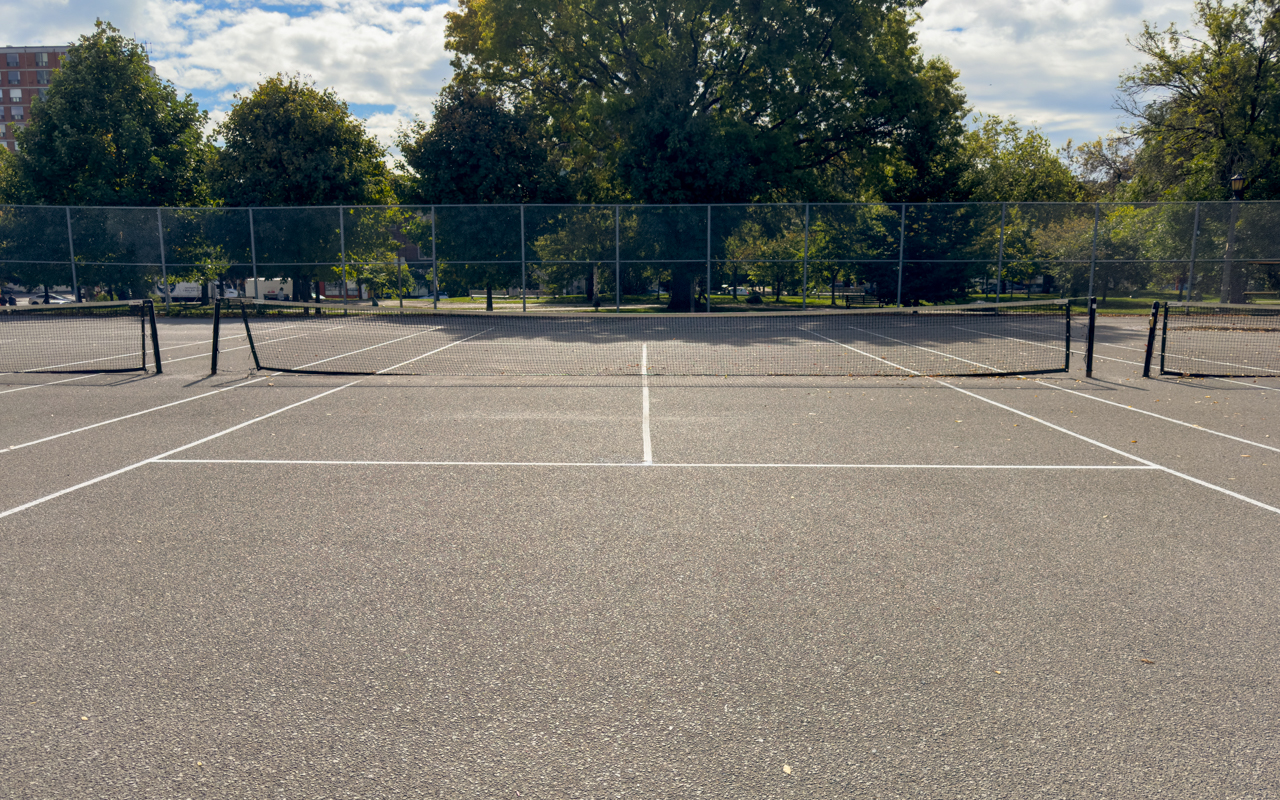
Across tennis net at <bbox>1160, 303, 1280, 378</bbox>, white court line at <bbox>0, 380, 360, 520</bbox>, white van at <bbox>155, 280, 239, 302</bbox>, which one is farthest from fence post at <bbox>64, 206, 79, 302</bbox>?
tennis net at <bbox>1160, 303, 1280, 378</bbox>

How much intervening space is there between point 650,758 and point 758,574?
2085 mm

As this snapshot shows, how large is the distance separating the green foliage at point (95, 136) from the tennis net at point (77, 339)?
369 inches

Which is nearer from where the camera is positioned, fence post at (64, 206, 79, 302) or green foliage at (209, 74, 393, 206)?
fence post at (64, 206, 79, 302)

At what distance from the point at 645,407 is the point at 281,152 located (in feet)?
93.7

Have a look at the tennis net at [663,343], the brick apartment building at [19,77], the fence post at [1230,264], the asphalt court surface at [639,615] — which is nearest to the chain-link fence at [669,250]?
the fence post at [1230,264]

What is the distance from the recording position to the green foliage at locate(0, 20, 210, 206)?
35562mm

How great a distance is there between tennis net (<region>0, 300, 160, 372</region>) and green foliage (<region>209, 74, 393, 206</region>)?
7576 mm

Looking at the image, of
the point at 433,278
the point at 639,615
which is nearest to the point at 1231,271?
the point at 433,278

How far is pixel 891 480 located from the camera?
746 centimetres

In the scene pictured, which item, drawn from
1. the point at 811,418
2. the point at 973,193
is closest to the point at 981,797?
the point at 811,418

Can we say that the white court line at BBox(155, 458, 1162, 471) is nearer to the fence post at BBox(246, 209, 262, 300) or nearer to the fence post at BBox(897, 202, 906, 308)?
the fence post at BBox(897, 202, 906, 308)

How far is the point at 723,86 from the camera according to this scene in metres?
32.2

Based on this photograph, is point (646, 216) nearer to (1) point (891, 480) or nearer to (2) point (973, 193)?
(2) point (973, 193)

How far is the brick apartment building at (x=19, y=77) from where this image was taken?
11750cm
